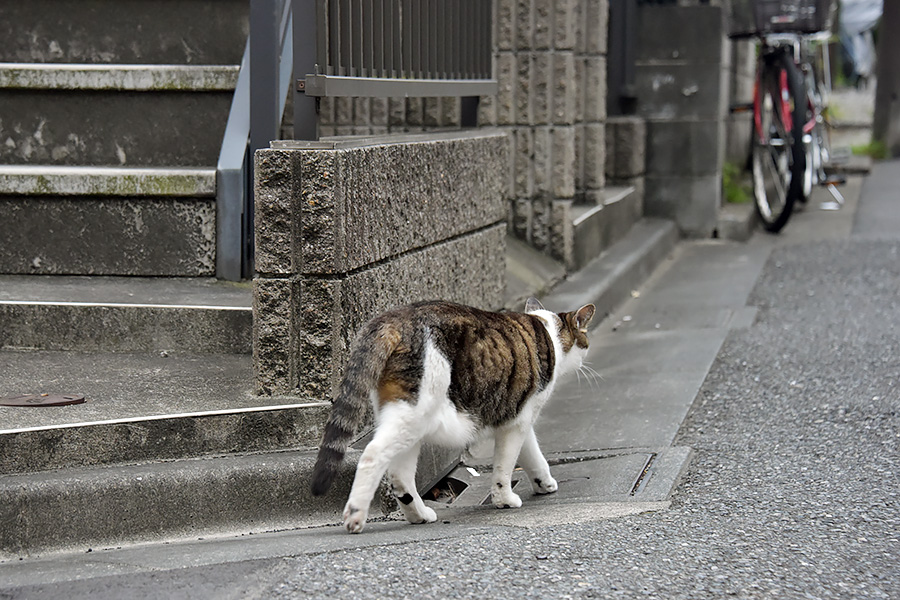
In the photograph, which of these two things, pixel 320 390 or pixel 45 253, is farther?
pixel 45 253

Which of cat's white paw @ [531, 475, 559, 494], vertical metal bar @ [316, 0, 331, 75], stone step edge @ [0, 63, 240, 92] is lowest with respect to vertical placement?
cat's white paw @ [531, 475, 559, 494]

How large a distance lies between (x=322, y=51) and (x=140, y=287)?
167 centimetres

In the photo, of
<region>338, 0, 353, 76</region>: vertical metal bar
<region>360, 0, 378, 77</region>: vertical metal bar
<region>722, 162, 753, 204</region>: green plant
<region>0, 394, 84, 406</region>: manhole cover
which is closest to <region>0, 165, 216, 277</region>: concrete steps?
<region>360, 0, 378, 77</region>: vertical metal bar

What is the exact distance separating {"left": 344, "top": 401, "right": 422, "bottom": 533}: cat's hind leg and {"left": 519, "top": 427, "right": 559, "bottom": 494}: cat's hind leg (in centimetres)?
72

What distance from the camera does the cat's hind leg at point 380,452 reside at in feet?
11.3

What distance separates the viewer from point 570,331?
4293mm

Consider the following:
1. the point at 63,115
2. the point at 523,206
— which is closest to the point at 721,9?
the point at 523,206

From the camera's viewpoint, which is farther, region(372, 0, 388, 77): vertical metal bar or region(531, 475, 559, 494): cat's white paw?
region(372, 0, 388, 77): vertical metal bar

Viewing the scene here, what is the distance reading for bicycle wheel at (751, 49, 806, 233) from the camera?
370 inches

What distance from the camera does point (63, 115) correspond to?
5848mm

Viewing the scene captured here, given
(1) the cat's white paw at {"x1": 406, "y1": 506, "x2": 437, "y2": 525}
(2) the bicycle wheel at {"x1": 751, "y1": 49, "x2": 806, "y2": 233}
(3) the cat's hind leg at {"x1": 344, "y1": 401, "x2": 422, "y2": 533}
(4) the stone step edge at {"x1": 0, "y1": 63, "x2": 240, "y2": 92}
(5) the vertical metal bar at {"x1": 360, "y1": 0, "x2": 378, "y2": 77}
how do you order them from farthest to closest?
(2) the bicycle wheel at {"x1": 751, "y1": 49, "x2": 806, "y2": 233}
(4) the stone step edge at {"x1": 0, "y1": 63, "x2": 240, "y2": 92}
(5) the vertical metal bar at {"x1": 360, "y1": 0, "x2": 378, "y2": 77}
(1) the cat's white paw at {"x1": 406, "y1": 506, "x2": 437, "y2": 525}
(3) the cat's hind leg at {"x1": 344, "y1": 401, "x2": 422, "y2": 533}

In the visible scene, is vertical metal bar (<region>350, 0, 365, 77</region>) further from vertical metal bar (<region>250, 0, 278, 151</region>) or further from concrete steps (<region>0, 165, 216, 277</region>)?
concrete steps (<region>0, 165, 216, 277</region>)

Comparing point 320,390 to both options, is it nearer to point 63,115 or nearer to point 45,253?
point 45,253

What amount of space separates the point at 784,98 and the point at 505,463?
671 cm
